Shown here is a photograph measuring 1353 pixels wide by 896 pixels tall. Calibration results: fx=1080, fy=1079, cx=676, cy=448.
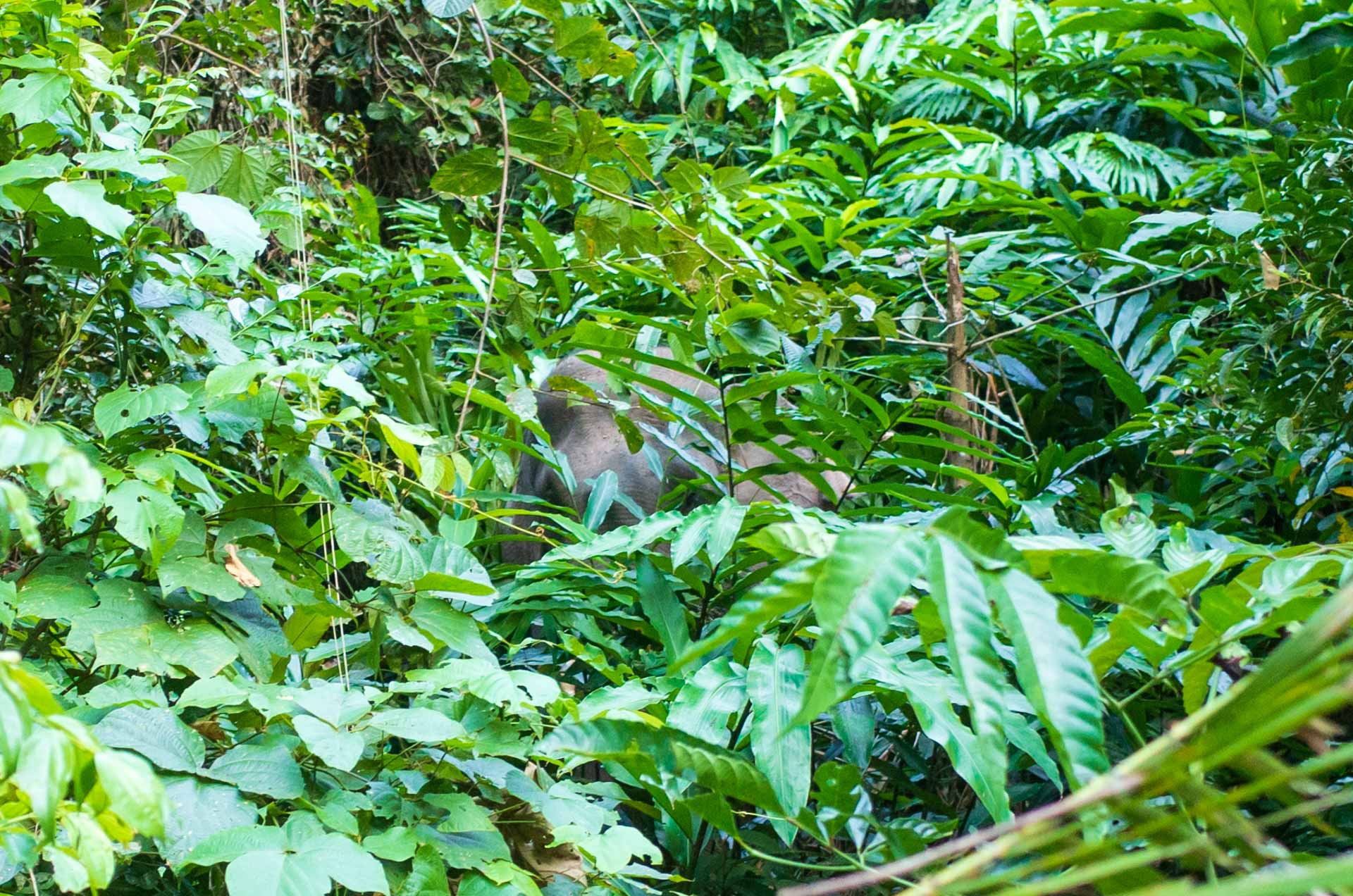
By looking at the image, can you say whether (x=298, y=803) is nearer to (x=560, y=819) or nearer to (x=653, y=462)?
(x=560, y=819)

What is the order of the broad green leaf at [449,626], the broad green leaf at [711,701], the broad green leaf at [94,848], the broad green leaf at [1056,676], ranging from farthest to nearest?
the broad green leaf at [449,626]
the broad green leaf at [711,701]
the broad green leaf at [94,848]
the broad green leaf at [1056,676]

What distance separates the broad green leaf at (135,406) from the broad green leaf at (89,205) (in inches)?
5.5

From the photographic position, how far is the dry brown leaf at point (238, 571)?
0.99 m

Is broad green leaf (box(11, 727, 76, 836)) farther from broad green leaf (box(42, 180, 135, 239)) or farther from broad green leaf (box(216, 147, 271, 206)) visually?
broad green leaf (box(216, 147, 271, 206))

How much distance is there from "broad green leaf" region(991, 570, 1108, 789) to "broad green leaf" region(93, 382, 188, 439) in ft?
2.63

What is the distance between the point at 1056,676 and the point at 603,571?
1.01 metres

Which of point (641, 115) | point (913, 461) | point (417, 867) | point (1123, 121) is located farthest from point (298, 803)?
point (641, 115)

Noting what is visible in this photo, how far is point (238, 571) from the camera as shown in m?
0.99

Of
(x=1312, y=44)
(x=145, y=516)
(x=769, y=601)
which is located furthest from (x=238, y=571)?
(x=1312, y=44)

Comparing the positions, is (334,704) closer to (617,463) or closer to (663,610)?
(663,610)

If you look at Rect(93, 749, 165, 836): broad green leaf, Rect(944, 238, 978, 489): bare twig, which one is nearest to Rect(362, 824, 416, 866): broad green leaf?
→ Rect(93, 749, 165, 836): broad green leaf

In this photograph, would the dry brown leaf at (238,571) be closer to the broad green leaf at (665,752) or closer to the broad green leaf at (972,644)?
the broad green leaf at (665,752)

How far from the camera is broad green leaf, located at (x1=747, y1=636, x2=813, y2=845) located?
2.52 feet

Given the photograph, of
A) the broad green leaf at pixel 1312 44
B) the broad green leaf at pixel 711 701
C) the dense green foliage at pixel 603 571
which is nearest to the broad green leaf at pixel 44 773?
the dense green foliage at pixel 603 571
